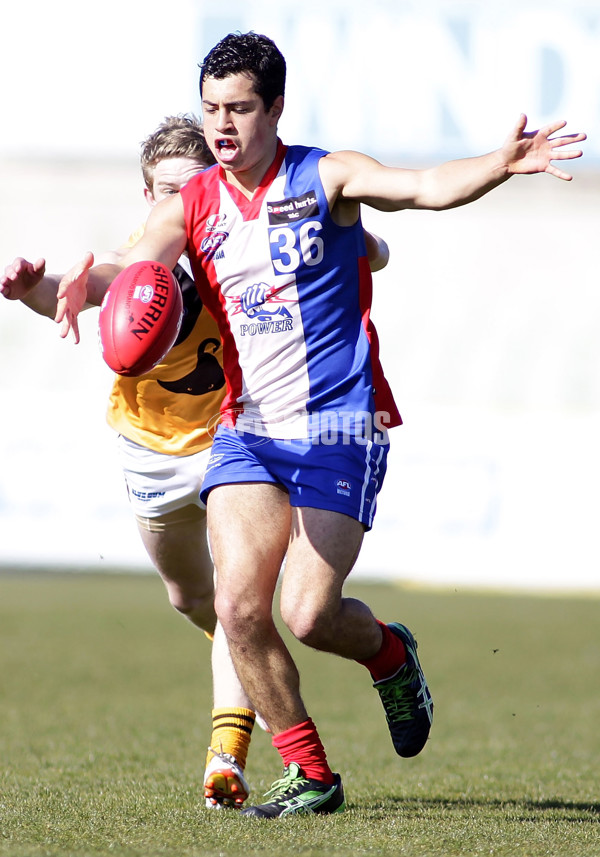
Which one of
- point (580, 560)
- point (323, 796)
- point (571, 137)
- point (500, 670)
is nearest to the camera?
point (571, 137)

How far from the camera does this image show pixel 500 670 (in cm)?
947

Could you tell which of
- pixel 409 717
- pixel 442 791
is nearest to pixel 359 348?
pixel 409 717

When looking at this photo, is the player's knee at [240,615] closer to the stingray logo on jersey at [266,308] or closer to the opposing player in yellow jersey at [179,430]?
the opposing player in yellow jersey at [179,430]

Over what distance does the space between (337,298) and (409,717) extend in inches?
60.7

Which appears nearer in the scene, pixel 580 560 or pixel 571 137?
pixel 571 137

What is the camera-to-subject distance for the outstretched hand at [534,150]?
3682 millimetres

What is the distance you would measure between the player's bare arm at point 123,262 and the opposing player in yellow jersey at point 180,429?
1.26 feet

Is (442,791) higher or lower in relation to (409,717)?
lower

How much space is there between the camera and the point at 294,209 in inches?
159

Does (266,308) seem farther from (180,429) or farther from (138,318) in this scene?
(180,429)

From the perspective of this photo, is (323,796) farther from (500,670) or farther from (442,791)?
(500,670)

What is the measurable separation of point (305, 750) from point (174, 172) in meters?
2.20

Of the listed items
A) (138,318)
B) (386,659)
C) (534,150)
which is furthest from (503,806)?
(534,150)

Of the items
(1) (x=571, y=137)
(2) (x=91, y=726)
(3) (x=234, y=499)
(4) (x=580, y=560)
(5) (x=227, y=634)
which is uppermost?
(1) (x=571, y=137)
